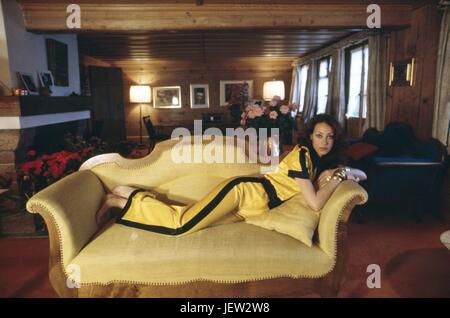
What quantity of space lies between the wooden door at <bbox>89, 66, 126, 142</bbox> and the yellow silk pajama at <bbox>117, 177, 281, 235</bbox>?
21.4 ft

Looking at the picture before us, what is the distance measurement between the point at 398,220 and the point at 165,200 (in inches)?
97.6

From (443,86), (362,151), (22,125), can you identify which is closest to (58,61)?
(22,125)

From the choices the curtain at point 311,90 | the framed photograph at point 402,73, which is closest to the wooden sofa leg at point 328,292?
the framed photograph at point 402,73

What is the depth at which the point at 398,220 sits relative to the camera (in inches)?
128

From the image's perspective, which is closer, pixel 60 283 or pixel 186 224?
pixel 60 283

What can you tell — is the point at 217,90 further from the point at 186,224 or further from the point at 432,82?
the point at 186,224

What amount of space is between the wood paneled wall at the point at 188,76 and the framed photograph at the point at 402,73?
4543 millimetres

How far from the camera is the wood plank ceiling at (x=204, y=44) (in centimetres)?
537

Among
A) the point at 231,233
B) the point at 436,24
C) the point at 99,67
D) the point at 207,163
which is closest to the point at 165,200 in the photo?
the point at 207,163

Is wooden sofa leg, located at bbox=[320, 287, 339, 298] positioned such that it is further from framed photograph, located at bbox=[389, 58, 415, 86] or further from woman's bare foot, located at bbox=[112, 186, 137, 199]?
framed photograph, located at bbox=[389, 58, 415, 86]

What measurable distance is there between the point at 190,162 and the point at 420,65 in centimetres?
334
